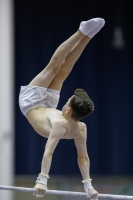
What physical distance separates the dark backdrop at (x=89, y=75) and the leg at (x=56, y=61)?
2.70m

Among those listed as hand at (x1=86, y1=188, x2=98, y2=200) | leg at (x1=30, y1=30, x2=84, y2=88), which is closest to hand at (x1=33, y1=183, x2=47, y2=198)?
hand at (x1=86, y1=188, x2=98, y2=200)

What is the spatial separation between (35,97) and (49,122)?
0.32m

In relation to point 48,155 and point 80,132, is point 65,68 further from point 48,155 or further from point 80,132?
point 48,155

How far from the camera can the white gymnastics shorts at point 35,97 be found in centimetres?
417

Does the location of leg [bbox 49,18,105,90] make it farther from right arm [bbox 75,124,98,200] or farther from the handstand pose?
right arm [bbox 75,124,98,200]

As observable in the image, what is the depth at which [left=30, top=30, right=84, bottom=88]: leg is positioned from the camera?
13.5 ft

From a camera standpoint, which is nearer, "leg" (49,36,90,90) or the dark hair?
the dark hair

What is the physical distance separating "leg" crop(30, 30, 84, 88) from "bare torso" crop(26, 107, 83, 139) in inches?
8.9

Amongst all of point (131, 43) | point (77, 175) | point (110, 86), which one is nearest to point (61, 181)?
point (77, 175)

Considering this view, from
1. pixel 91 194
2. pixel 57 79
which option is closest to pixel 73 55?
pixel 57 79

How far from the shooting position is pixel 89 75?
7078 mm

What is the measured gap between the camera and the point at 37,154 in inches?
271

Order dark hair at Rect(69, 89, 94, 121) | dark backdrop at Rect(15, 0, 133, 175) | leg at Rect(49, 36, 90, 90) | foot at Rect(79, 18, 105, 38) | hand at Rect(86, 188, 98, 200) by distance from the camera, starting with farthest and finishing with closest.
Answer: dark backdrop at Rect(15, 0, 133, 175) → leg at Rect(49, 36, 90, 90) → foot at Rect(79, 18, 105, 38) → hand at Rect(86, 188, 98, 200) → dark hair at Rect(69, 89, 94, 121)

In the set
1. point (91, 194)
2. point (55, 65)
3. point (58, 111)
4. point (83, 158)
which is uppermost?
point (55, 65)
